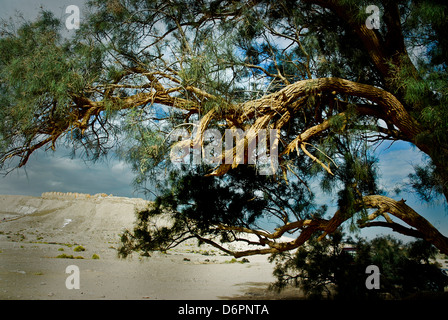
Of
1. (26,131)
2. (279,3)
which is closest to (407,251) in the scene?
(279,3)

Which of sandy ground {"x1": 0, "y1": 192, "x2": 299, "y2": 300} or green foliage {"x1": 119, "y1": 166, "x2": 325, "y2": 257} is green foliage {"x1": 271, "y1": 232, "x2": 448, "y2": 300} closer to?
green foliage {"x1": 119, "y1": 166, "x2": 325, "y2": 257}

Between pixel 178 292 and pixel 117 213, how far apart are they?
1572 cm

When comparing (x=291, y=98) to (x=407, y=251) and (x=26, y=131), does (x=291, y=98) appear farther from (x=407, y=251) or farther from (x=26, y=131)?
(x=407, y=251)

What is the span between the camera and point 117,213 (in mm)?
19016
